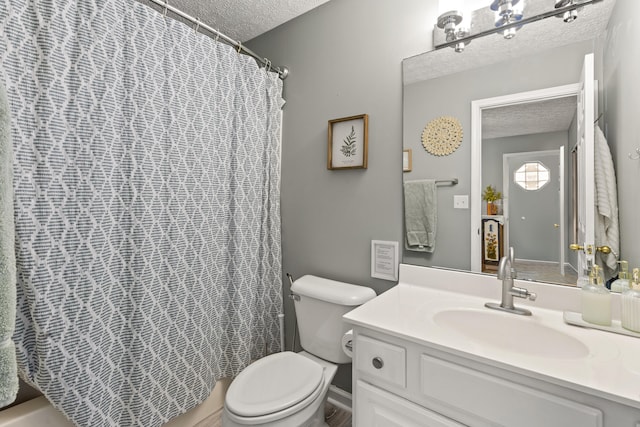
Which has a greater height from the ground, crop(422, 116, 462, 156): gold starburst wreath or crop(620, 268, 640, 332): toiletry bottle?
crop(422, 116, 462, 156): gold starburst wreath

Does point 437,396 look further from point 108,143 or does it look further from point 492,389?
point 108,143

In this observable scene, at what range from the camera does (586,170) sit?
3.41 ft

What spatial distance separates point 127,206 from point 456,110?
4.65ft

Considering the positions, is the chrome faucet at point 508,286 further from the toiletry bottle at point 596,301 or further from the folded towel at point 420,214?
the folded towel at point 420,214

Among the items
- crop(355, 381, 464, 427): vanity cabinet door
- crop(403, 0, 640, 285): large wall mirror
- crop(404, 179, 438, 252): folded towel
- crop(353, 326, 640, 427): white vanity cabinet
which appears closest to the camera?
crop(353, 326, 640, 427): white vanity cabinet

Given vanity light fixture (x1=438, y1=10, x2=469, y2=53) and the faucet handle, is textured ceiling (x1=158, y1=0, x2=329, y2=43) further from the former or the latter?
the faucet handle

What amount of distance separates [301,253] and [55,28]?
4.66 feet

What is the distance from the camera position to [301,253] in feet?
6.00

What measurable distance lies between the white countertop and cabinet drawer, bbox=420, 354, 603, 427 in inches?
2.1

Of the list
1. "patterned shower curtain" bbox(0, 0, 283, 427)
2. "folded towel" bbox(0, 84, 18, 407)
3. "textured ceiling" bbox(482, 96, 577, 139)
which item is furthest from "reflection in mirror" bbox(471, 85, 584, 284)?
"folded towel" bbox(0, 84, 18, 407)

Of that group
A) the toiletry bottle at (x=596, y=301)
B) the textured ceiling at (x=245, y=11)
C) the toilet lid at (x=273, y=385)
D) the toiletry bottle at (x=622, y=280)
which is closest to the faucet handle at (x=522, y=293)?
the toiletry bottle at (x=596, y=301)

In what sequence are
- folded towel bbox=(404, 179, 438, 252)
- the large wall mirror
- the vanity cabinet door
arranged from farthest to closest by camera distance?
folded towel bbox=(404, 179, 438, 252), the large wall mirror, the vanity cabinet door

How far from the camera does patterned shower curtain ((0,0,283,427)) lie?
94 cm

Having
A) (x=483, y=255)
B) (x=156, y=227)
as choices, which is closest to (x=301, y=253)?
(x=156, y=227)
